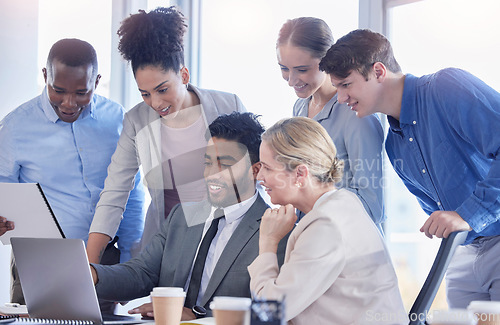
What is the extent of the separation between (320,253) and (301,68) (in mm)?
877

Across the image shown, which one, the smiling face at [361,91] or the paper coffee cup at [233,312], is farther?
the smiling face at [361,91]

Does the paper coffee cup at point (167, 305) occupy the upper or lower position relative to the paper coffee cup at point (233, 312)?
lower

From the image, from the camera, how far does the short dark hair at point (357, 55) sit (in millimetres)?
1763

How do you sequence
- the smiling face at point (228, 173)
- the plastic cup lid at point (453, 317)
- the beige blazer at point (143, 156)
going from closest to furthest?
the plastic cup lid at point (453, 317)
the smiling face at point (228, 173)
the beige blazer at point (143, 156)

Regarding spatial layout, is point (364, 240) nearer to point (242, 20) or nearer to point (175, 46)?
point (175, 46)

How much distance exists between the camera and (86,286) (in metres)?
1.37

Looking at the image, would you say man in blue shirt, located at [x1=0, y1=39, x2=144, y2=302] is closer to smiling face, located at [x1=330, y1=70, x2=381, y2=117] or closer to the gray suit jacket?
the gray suit jacket

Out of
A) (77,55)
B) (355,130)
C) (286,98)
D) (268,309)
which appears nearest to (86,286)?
(268,309)

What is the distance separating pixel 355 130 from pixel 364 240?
22.7 inches

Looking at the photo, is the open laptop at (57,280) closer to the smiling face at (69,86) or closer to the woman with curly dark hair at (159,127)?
the woman with curly dark hair at (159,127)

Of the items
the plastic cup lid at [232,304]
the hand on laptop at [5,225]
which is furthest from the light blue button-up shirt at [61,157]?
the plastic cup lid at [232,304]

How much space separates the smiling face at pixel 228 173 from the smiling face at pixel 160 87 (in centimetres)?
28

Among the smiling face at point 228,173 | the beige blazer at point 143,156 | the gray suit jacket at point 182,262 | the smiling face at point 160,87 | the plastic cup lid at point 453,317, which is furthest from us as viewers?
the beige blazer at point 143,156

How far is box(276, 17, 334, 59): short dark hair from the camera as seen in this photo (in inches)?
79.2
